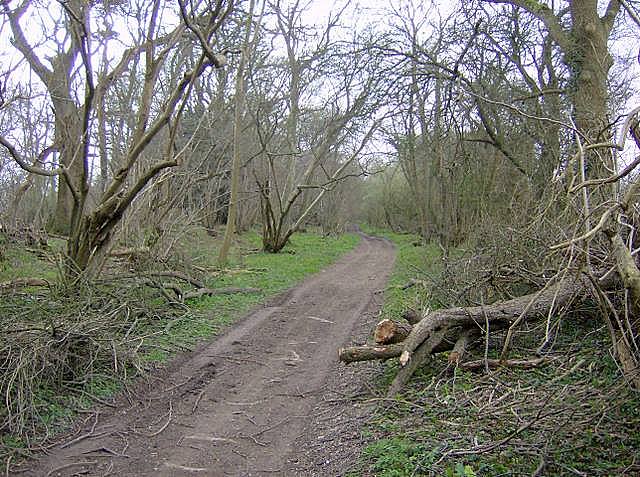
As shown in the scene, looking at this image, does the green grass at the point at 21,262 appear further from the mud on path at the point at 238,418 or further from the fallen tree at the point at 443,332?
the fallen tree at the point at 443,332

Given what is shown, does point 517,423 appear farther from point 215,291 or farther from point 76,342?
point 215,291

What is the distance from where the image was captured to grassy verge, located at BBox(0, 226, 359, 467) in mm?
5090

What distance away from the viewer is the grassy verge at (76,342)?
16.7ft

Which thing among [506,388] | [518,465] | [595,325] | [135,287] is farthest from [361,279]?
[518,465]

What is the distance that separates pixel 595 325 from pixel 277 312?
571 cm

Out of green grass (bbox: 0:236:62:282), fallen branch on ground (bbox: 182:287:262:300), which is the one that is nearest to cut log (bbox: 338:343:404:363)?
fallen branch on ground (bbox: 182:287:262:300)

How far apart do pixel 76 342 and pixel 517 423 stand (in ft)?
14.3

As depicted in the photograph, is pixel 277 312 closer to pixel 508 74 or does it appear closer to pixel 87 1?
pixel 87 1

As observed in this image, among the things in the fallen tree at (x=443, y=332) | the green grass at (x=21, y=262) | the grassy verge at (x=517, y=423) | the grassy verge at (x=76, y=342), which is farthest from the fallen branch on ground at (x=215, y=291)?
the grassy verge at (x=517, y=423)

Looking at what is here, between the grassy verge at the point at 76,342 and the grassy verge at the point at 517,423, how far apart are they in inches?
112

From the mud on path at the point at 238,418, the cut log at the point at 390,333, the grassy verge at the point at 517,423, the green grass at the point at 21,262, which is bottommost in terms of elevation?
the mud on path at the point at 238,418

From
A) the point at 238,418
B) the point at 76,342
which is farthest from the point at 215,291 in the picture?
the point at 238,418

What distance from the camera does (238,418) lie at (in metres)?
5.62

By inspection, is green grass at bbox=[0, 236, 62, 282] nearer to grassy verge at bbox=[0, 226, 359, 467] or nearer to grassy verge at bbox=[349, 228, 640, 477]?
grassy verge at bbox=[0, 226, 359, 467]
